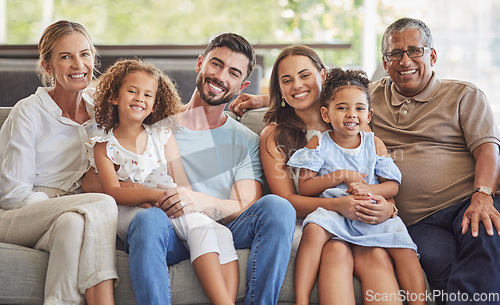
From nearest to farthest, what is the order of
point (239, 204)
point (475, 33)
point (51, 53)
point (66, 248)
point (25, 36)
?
1. point (66, 248)
2. point (239, 204)
3. point (51, 53)
4. point (475, 33)
5. point (25, 36)

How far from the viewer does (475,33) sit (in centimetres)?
392

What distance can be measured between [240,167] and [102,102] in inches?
21.6

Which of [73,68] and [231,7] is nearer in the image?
[73,68]

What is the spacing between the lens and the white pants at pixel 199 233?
5.21 feet

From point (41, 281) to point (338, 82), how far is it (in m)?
1.19

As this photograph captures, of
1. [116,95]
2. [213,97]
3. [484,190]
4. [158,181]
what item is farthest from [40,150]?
[484,190]

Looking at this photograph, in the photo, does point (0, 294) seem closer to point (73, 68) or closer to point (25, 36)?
point (73, 68)

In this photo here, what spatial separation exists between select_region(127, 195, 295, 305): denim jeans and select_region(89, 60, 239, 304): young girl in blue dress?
59 mm

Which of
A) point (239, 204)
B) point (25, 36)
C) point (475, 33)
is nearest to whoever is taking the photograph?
point (239, 204)

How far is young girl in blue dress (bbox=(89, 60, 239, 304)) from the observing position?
1695 mm

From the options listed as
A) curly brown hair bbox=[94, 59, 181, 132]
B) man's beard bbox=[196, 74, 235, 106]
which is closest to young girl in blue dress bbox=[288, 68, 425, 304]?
man's beard bbox=[196, 74, 235, 106]

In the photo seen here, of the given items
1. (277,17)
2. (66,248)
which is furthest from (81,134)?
(277,17)

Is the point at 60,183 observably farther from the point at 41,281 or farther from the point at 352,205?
the point at 352,205

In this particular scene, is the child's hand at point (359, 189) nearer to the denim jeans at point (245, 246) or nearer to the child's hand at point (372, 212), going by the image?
the child's hand at point (372, 212)
